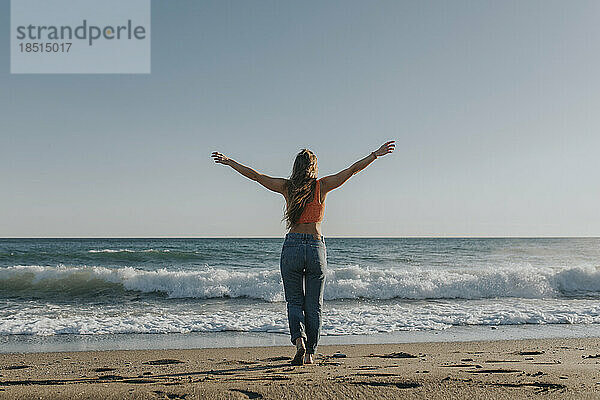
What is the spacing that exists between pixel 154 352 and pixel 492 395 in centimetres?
382

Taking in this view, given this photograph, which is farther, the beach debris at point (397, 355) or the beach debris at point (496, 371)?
the beach debris at point (397, 355)

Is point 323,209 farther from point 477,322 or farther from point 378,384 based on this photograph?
point 477,322

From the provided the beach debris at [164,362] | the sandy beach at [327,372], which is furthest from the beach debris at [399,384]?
the beach debris at [164,362]

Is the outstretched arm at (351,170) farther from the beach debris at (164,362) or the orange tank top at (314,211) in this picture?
the beach debris at (164,362)

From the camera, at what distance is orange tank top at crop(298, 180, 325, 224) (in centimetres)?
365

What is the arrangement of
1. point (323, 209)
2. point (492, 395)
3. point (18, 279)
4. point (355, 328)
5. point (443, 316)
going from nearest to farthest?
point (492, 395) → point (323, 209) → point (355, 328) → point (443, 316) → point (18, 279)

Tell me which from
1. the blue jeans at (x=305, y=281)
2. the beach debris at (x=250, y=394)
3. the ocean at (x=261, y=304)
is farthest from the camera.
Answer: the ocean at (x=261, y=304)

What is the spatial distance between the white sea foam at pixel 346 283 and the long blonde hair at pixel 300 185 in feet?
24.3

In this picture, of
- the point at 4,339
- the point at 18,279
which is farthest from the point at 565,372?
the point at 18,279

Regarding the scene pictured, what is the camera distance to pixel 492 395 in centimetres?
271

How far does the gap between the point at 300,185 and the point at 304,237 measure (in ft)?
1.36

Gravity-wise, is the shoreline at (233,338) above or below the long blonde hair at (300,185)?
below

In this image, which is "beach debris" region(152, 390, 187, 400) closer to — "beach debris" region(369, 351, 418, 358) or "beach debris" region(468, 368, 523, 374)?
"beach debris" region(468, 368, 523, 374)

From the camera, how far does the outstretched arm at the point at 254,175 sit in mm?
3611
